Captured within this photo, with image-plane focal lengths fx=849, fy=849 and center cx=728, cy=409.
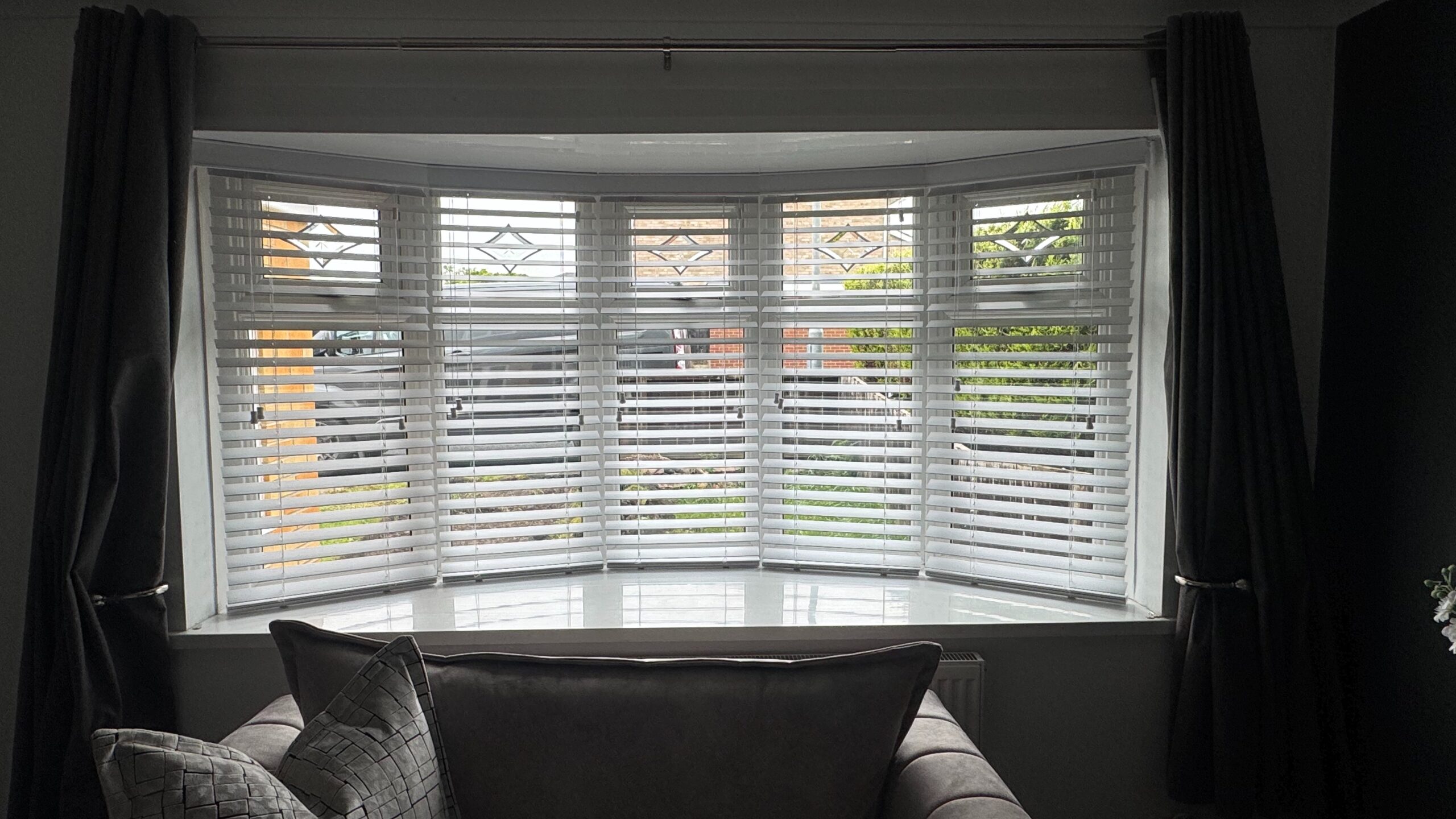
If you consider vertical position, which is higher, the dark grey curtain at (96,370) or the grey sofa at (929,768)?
the dark grey curtain at (96,370)

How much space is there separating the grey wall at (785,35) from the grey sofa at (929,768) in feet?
2.05

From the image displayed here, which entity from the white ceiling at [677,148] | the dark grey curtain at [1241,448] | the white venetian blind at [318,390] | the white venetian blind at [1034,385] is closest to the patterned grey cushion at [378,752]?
the white venetian blind at [318,390]

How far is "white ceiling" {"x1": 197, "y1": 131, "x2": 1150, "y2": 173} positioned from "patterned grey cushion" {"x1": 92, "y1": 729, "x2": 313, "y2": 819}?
164 cm

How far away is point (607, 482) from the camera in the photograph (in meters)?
2.91

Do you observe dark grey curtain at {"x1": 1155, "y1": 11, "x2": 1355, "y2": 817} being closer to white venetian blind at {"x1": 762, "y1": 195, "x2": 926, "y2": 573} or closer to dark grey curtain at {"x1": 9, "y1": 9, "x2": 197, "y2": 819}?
white venetian blind at {"x1": 762, "y1": 195, "x2": 926, "y2": 573}

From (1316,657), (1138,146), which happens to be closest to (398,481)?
(1138,146)

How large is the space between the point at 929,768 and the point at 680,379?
5.27 ft

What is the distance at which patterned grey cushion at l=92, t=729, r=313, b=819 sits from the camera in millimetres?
1160

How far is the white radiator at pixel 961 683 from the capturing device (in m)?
2.33

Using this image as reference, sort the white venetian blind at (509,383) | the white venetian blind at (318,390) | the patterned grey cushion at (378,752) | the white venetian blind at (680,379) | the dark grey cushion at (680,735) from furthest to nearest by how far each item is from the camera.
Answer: the white venetian blind at (680,379) → the white venetian blind at (509,383) → the white venetian blind at (318,390) → the dark grey cushion at (680,735) → the patterned grey cushion at (378,752)

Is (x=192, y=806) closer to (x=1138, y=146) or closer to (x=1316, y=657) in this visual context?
(x=1316, y=657)

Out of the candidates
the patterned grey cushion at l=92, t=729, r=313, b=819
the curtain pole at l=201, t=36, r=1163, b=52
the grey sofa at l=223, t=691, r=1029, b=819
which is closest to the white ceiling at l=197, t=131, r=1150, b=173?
the curtain pole at l=201, t=36, r=1163, b=52

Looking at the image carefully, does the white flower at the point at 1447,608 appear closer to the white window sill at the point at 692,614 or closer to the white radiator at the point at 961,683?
the white window sill at the point at 692,614

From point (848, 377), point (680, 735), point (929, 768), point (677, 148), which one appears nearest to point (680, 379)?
point (848, 377)
